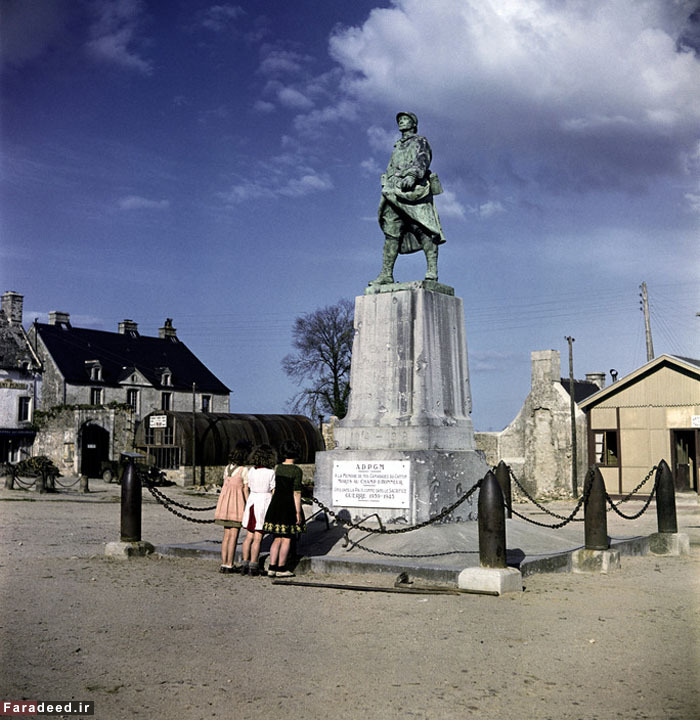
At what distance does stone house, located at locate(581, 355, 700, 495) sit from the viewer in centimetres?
2831

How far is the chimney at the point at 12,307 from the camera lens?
5081 cm

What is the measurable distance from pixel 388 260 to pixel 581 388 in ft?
79.9

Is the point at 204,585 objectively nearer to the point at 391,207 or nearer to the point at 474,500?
the point at 474,500

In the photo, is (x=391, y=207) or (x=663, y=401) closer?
(x=391, y=207)

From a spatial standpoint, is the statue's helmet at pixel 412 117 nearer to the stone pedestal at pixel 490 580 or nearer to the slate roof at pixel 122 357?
the stone pedestal at pixel 490 580

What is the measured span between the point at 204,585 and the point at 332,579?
Result: 4.47ft

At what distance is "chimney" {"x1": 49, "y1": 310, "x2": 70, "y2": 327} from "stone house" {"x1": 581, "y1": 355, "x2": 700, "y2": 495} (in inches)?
1434

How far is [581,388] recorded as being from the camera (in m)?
34.8

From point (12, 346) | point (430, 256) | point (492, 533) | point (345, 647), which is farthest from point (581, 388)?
point (12, 346)

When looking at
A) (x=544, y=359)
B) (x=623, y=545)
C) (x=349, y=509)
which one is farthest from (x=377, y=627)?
(x=544, y=359)

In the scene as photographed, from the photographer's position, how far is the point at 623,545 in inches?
458

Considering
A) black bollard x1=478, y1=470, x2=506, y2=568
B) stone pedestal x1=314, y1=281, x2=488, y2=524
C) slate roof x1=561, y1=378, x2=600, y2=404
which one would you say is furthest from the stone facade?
black bollard x1=478, y1=470, x2=506, y2=568

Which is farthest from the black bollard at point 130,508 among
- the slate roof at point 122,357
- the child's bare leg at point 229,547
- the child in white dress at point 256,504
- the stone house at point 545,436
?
the slate roof at point 122,357

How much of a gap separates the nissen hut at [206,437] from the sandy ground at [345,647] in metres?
26.7
